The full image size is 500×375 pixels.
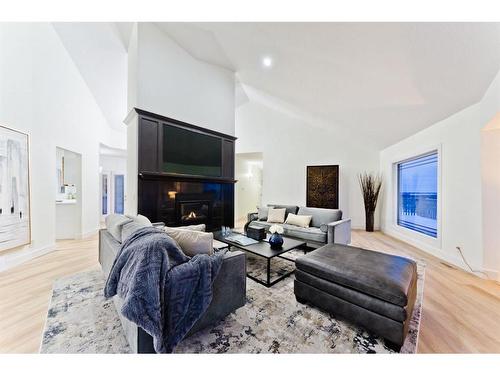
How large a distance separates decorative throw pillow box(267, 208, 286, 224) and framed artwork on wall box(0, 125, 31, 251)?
13.2 feet

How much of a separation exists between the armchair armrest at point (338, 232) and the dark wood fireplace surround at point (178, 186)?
2.38m

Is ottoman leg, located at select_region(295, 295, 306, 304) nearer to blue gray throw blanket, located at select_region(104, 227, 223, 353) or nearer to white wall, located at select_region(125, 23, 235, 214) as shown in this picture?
blue gray throw blanket, located at select_region(104, 227, 223, 353)

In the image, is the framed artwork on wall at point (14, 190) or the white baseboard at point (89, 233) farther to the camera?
the white baseboard at point (89, 233)

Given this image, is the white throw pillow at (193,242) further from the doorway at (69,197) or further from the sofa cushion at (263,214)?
the doorway at (69,197)

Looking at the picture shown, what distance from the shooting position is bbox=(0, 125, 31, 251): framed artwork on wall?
104 inches

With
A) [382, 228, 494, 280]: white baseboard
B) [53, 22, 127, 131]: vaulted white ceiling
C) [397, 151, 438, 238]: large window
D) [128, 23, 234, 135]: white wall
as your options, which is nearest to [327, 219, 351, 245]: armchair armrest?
[382, 228, 494, 280]: white baseboard

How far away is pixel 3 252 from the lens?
2.66 meters

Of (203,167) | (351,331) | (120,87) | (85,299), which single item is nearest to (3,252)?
(85,299)

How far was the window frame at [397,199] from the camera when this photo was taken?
10.5ft

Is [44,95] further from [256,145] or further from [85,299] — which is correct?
[256,145]

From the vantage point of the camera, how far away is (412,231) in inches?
156

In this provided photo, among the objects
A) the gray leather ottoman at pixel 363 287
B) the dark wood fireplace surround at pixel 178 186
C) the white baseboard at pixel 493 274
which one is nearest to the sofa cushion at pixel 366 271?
the gray leather ottoman at pixel 363 287

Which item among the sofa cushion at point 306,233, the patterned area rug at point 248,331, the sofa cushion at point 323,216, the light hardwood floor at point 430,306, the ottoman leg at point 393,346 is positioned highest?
the sofa cushion at point 323,216
